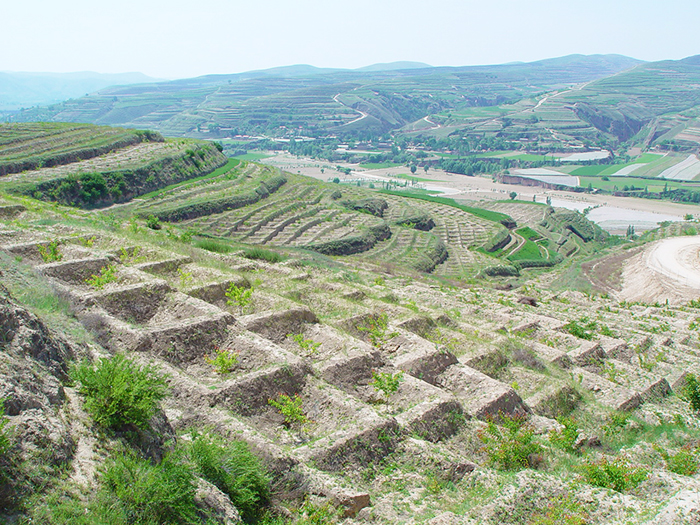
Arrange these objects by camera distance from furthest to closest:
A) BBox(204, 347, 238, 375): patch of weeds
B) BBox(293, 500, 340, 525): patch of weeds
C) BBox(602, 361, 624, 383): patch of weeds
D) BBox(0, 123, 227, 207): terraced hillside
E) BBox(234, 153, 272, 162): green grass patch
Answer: BBox(234, 153, 272, 162): green grass patch, BBox(0, 123, 227, 207): terraced hillside, BBox(602, 361, 624, 383): patch of weeds, BBox(204, 347, 238, 375): patch of weeds, BBox(293, 500, 340, 525): patch of weeds

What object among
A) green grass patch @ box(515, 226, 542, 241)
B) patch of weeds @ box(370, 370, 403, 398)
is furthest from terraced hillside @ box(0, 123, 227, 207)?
green grass patch @ box(515, 226, 542, 241)

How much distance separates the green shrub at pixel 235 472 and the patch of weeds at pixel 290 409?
6.24 ft

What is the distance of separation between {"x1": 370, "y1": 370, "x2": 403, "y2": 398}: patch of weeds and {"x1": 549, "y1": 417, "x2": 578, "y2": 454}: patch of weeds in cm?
384

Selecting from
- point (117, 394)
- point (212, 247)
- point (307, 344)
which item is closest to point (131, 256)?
point (307, 344)

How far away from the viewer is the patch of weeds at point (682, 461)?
39.1 ft

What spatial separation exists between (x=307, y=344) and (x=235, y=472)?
523cm

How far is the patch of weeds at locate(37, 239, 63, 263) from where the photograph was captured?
14.0 m

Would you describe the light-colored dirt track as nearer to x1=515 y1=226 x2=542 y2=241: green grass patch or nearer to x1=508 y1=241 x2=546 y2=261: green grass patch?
x1=508 y1=241 x2=546 y2=261: green grass patch

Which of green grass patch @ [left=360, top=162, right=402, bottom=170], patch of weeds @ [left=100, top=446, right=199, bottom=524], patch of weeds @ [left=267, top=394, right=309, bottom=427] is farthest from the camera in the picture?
green grass patch @ [left=360, top=162, right=402, bottom=170]

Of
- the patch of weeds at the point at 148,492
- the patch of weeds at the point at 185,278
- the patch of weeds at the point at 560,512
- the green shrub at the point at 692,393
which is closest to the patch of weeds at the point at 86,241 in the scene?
the patch of weeds at the point at 185,278

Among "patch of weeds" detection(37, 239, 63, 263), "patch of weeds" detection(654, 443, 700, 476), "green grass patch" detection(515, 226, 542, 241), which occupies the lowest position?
"green grass patch" detection(515, 226, 542, 241)

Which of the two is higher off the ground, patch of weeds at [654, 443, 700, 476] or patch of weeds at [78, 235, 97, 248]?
patch of weeds at [78, 235, 97, 248]

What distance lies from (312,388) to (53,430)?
512 centimetres

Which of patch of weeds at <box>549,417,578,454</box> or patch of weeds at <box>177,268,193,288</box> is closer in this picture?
patch of weeds at <box>549,417,578,454</box>
